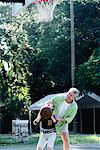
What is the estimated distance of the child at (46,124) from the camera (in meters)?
9.91

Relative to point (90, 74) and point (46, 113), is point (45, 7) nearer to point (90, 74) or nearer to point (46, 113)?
point (46, 113)

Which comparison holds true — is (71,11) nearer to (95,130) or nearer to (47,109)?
(95,130)

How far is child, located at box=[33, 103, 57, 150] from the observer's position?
991 centimetres

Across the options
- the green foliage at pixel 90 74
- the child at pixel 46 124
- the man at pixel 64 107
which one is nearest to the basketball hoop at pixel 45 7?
the man at pixel 64 107

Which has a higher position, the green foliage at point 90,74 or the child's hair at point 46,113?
the green foliage at point 90,74

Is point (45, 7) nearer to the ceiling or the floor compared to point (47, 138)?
nearer to the ceiling

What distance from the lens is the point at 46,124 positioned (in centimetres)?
1004

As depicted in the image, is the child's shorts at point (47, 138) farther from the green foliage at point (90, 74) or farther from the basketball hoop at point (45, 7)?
the green foliage at point (90, 74)

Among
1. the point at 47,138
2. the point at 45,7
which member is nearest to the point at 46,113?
the point at 47,138

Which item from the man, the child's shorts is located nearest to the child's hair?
the child's shorts

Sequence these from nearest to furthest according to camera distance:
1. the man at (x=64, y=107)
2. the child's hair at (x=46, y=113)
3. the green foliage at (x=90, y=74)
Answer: the child's hair at (x=46, y=113) < the man at (x=64, y=107) < the green foliage at (x=90, y=74)

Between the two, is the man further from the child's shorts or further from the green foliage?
the green foliage

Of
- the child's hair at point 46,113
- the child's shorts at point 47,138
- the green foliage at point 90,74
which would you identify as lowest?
the child's shorts at point 47,138

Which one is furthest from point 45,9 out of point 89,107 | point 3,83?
point 89,107
